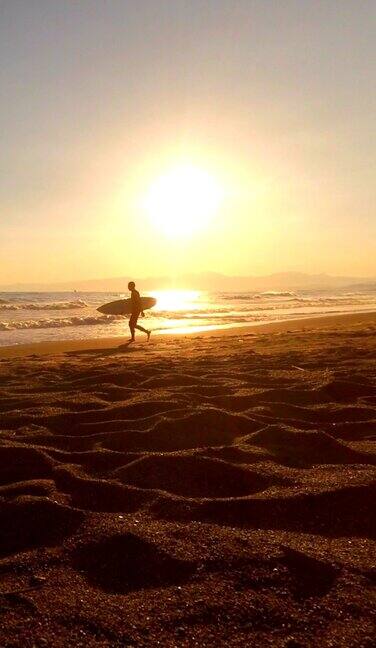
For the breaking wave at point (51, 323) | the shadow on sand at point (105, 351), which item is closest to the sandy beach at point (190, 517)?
the shadow on sand at point (105, 351)

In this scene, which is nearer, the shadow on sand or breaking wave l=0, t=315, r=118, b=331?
the shadow on sand

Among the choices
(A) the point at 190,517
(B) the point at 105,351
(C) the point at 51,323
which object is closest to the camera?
(A) the point at 190,517

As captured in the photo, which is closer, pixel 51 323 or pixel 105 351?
pixel 105 351

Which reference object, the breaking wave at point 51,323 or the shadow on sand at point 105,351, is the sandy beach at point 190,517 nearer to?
the shadow on sand at point 105,351

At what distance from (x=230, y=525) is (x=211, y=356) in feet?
20.8

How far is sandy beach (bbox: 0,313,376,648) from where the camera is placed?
1.89 meters

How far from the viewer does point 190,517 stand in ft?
8.89

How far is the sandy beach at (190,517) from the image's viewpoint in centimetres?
189

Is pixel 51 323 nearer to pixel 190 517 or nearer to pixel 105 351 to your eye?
pixel 105 351

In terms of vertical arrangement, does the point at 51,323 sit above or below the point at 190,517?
above

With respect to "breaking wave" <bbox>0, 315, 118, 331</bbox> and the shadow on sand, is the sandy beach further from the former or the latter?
"breaking wave" <bbox>0, 315, 118, 331</bbox>

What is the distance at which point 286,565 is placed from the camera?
2.23m

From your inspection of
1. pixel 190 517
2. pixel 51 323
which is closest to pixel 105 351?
pixel 190 517

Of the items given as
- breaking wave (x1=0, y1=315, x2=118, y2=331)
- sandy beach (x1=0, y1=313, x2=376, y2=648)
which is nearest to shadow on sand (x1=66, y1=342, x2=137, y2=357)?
sandy beach (x1=0, y1=313, x2=376, y2=648)
